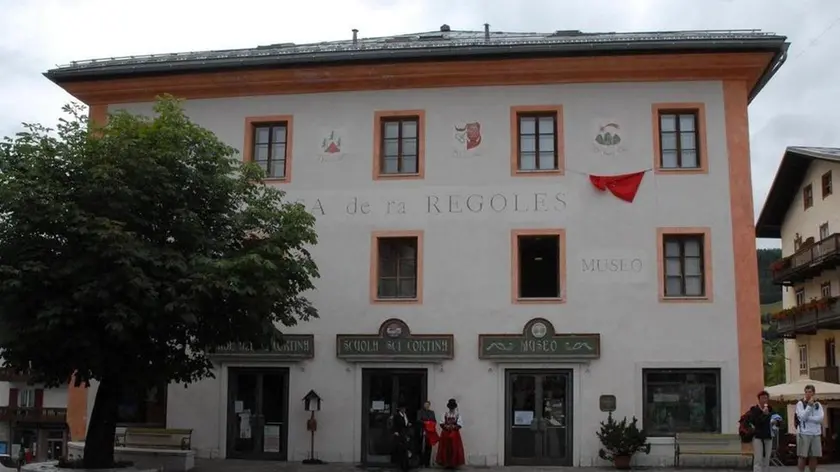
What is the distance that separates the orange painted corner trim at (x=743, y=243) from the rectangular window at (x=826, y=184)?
17.6 m

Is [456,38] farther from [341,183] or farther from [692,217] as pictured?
[692,217]

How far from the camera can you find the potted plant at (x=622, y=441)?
65.6 feet

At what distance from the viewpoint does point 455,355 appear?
2141 centimetres

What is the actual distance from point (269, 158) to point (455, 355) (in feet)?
20.8

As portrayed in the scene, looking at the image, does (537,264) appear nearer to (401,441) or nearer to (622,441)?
(622,441)

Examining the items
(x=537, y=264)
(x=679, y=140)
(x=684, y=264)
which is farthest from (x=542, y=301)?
(x=679, y=140)

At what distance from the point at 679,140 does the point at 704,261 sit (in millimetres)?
2742

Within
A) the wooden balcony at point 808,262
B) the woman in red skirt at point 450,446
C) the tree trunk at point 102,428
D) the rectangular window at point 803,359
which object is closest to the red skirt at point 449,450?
the woman in red skirt at point 450,446

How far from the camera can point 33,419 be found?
244 feet

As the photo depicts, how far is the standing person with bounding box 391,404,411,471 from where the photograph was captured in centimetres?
1988

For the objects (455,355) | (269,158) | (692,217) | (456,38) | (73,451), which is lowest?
(73,451)

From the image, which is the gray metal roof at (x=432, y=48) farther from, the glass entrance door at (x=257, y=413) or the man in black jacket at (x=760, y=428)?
the man in black jacket at (x=760, y=428)

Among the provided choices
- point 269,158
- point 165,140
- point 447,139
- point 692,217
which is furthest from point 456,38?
point 165,140

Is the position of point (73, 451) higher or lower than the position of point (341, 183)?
lower
